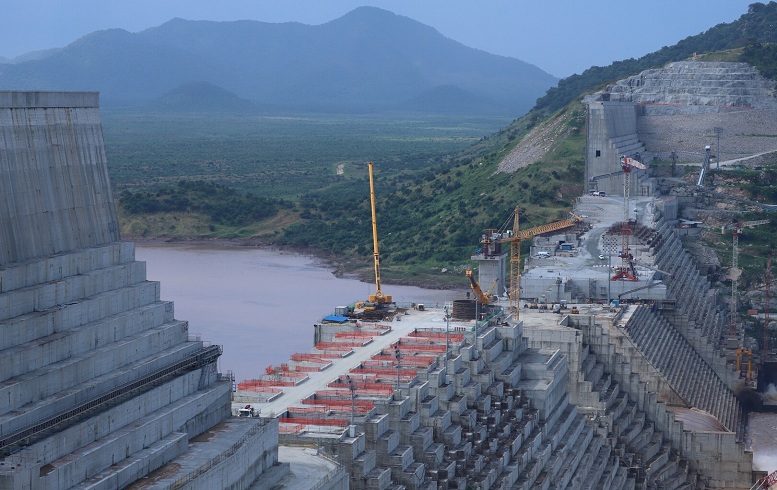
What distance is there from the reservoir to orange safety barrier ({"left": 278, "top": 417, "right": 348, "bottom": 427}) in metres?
25.9

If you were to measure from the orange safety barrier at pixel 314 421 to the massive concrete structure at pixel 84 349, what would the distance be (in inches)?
262

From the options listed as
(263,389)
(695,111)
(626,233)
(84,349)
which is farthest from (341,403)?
(695,111)

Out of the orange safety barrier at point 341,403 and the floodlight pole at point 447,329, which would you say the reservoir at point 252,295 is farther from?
the orange safety barrier at point 341,403

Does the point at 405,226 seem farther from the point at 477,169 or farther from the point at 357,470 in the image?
the point at 357,470

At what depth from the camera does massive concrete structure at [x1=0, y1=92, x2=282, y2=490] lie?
40969mm

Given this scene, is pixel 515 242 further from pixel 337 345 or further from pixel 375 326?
pixel 337 345

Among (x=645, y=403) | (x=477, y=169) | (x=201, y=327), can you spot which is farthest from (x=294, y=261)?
(x=645, y=403)

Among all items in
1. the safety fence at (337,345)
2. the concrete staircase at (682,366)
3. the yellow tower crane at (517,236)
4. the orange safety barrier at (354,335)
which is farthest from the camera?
the yellow tower crane at (517,236)

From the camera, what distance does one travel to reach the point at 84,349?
4369cm

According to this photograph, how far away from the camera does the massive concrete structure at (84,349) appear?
4097 centimetres

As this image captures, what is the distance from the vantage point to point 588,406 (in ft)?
252

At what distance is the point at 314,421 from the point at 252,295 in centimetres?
6326

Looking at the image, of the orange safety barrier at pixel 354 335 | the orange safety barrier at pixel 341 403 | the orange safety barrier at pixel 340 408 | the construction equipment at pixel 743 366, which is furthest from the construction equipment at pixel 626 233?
the orange safety barrier at pixel 340 408

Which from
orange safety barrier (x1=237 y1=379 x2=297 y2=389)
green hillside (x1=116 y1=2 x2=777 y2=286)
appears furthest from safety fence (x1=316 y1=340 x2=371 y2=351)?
green hillside (x1=116 y1=2 x2=777 y2=286)
